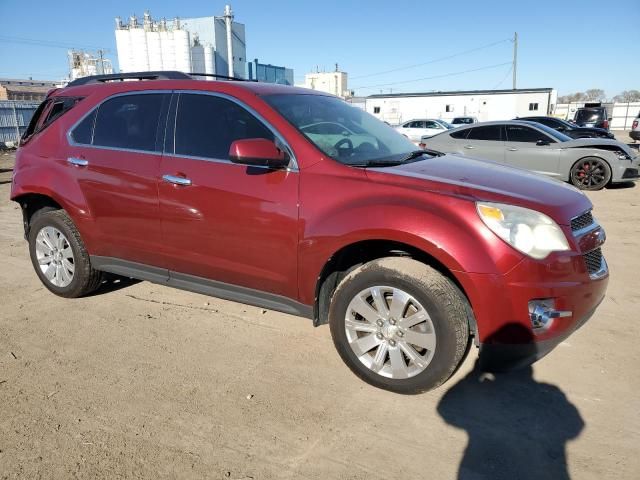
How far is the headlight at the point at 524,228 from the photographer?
2586mm

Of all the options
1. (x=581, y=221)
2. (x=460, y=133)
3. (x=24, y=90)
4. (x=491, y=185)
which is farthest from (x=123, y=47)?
(x=24, y=90)

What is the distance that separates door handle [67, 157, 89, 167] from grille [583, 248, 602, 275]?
3705 millimetres

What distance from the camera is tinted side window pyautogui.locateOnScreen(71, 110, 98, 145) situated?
13.3ft

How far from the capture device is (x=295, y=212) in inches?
121

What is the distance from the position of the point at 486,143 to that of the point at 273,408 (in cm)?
973

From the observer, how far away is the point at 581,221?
9.50 ft

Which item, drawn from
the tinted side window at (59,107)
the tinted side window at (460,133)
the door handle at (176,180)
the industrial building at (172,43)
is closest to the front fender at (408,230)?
the door handle at (176,180)

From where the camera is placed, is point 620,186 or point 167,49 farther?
point 167,49

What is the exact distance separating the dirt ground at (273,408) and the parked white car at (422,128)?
849 inches

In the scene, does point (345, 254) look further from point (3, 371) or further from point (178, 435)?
point (3, 371)

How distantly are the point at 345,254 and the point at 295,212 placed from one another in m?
0.41

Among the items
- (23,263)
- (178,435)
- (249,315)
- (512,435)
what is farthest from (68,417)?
(23,263)

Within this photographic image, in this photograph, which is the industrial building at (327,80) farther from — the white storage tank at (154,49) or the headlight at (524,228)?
the headlight at (524,228)

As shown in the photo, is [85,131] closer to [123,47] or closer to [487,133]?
[487,133]
